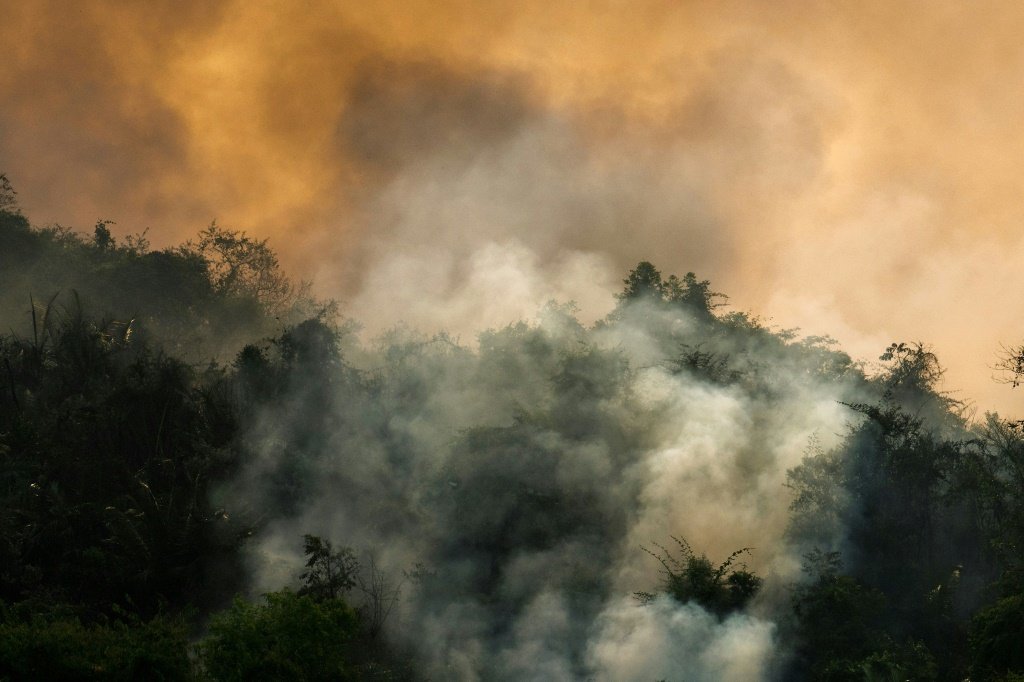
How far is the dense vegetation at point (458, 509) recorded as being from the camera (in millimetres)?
17656

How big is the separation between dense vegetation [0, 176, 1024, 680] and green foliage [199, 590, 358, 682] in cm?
4

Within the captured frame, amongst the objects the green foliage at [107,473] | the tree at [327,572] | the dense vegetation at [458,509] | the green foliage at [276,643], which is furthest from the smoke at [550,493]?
the green foliage at [276,643]

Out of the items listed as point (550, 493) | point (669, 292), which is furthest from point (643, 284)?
point (550, 493)

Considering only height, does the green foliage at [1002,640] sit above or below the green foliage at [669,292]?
below

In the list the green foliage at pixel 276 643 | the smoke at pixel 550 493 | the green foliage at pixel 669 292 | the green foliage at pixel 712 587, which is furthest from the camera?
the green foliage at pixel 669 292

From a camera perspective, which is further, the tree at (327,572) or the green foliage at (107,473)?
the green foliage at (107,473)

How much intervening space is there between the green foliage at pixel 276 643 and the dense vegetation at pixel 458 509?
1.7 inches

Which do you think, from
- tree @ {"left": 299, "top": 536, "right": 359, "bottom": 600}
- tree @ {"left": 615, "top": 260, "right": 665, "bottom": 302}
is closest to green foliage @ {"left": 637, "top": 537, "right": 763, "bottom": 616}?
tree @ {"left": 299, "top": 536, "right": 359, "bottom": 600}

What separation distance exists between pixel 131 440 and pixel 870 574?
19.1m

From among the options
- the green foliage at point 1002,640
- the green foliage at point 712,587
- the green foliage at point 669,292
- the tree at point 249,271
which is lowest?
the green foliage at point 1002,640

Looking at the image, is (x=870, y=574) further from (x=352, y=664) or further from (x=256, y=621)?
(x=256, y=621)

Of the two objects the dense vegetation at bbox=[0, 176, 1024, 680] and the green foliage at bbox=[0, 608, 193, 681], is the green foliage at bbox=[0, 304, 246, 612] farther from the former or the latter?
the green foliage at bbox=[0, 608, 193, 681]

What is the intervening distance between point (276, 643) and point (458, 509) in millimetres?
9353

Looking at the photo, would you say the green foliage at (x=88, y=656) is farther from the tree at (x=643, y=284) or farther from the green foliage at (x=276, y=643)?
the tree at (x=643, y=284)
